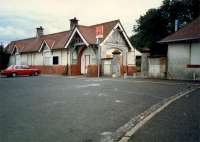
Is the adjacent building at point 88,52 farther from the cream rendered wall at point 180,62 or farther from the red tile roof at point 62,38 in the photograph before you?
the cream rendered wall at point 180,62

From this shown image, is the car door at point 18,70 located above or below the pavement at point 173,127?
above

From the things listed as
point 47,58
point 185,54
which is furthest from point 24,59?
point 185,54

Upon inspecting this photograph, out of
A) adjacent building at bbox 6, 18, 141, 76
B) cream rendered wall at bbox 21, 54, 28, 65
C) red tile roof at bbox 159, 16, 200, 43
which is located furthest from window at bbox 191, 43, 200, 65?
cream rendered wall at bbox 21, 54, 28, 65

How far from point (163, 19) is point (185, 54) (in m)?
23.6

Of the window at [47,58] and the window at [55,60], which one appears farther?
the window at [47,58]

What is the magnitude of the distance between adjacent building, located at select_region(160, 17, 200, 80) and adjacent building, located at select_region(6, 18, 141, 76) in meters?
6.49

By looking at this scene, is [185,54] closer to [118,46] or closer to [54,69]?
[118,46]

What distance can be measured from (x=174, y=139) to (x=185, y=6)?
41.2 metres

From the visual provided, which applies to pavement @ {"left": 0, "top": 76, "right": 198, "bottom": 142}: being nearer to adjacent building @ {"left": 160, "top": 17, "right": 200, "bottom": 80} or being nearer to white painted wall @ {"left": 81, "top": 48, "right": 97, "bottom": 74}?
adjacent building @ {"left": 160, "top": 17, "right": 200, "bottom": 80}

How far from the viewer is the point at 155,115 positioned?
812cm

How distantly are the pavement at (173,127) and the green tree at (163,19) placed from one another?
34239 millimetres

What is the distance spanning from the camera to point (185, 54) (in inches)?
871

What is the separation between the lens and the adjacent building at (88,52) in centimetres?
2997

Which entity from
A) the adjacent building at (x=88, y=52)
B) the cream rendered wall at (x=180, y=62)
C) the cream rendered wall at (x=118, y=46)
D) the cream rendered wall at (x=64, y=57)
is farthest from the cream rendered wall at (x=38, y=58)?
the cream rendered wall at (x=180, y=62)
